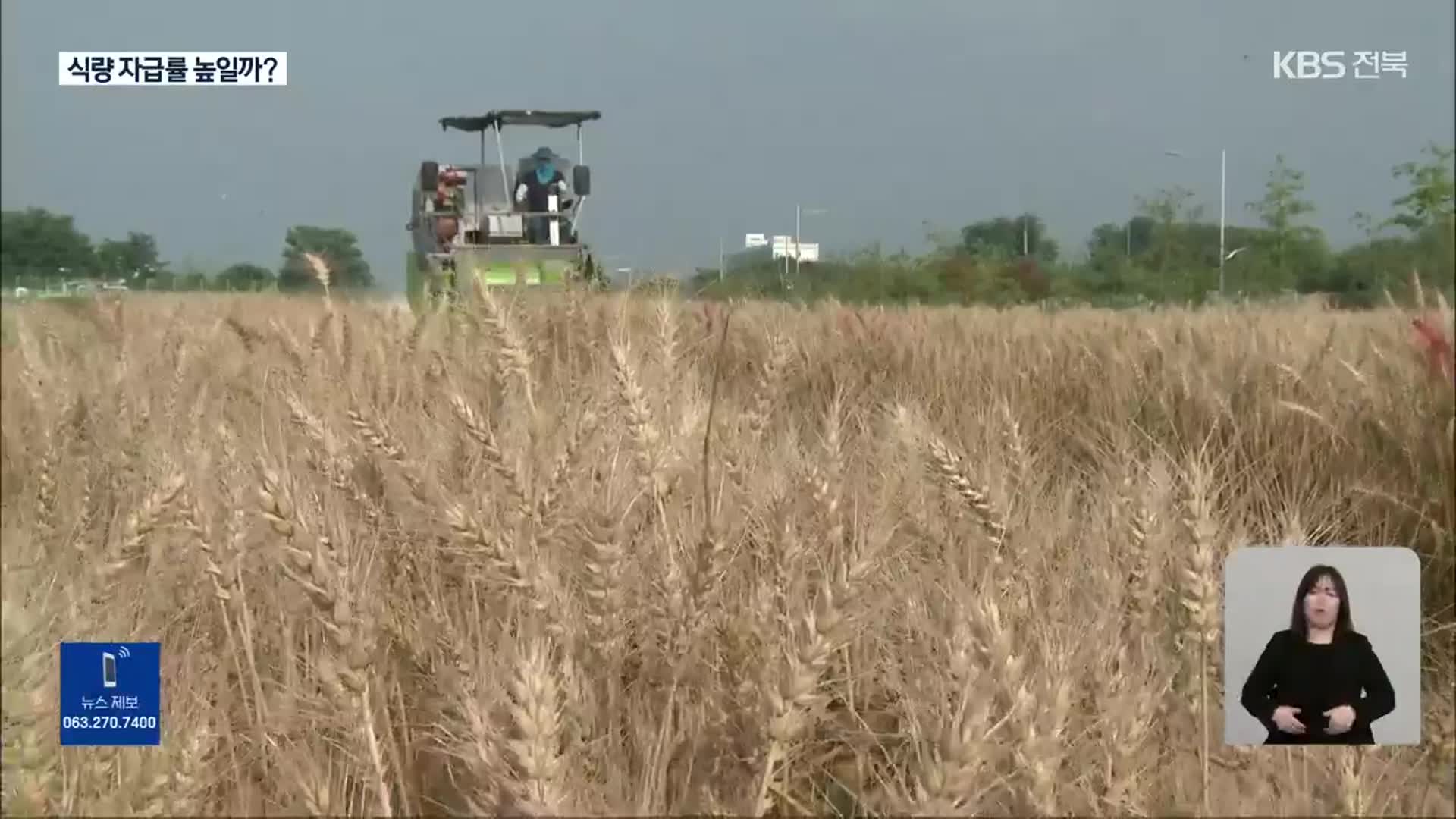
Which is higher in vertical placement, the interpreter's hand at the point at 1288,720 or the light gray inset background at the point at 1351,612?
the light gray inset background at the point at 1351,612

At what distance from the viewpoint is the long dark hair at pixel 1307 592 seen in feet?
2.65

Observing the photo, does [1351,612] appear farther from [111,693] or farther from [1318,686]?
[111,693]

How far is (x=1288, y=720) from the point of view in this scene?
0.78 metres

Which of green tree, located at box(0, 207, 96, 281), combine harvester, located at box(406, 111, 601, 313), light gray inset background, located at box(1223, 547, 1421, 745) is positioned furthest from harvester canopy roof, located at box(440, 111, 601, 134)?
light gray inset background, located at box(1223, 547, 1421, 745)

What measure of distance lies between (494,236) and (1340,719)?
1.90 m

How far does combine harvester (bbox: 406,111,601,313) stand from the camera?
1311 millimetres

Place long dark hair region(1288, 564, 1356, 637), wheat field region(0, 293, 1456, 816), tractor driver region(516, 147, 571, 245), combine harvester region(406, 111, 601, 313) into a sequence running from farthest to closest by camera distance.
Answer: tractor driver region(516, 147, 571, 245) → combine harvester region(406, 111, 601, 313) → long dark hair region(1288, 564, 1356, 637) → wheat field region(0, 293, 1456, 816)

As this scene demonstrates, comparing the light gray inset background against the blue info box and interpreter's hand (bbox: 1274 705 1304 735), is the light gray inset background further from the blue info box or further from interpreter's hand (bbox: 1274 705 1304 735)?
the blue info box

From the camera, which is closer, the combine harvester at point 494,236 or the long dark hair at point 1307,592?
the long dark hair at point 1307,592

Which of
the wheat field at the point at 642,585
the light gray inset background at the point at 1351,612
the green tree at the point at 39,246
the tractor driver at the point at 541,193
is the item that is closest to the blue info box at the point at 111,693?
the wheat field at the point at 642,585

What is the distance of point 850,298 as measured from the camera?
220cm

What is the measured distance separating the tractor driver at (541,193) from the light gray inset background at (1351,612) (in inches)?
52.6

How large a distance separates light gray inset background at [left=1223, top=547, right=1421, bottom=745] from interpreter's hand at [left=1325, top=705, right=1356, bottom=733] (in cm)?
2

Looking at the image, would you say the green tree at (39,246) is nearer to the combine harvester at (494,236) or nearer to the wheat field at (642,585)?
the wheat field at (642,585)
